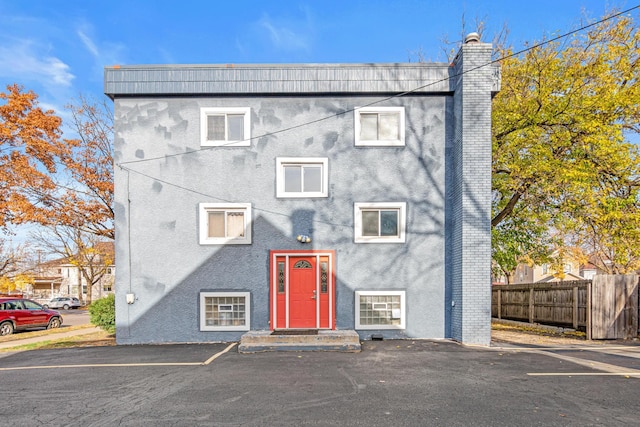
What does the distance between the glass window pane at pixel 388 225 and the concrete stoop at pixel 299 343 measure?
3.11 m

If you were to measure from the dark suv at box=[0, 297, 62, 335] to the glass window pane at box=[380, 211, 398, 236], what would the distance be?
17.2 m

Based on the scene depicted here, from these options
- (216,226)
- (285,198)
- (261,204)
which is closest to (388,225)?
(285,198)

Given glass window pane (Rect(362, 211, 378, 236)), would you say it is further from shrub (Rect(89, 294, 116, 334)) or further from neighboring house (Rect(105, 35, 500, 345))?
shrub (Rect(89, 294, 116, 334))

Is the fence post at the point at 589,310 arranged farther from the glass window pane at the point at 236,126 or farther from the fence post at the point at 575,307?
the glass window pane at the point at 236,126

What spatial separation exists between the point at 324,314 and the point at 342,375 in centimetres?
365

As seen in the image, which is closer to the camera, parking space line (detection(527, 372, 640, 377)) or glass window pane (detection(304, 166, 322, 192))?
parking space line (detection(527, 372, 640, 377))

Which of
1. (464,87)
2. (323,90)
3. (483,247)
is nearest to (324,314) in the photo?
(483,247)

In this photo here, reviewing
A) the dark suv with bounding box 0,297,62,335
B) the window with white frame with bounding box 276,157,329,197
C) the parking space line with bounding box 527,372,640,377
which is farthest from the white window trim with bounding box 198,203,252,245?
the dark suv with bounding box 0,297,62,335

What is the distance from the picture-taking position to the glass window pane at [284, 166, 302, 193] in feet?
36.6

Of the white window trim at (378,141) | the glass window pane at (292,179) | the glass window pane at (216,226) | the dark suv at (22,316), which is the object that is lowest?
the dark suv at (22,316)

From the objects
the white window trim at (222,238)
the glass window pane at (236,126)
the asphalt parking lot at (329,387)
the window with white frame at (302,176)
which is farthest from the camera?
the glass window pane at (236,126)

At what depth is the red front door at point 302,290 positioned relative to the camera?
35.4ft

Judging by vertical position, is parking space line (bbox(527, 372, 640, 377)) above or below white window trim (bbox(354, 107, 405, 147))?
below

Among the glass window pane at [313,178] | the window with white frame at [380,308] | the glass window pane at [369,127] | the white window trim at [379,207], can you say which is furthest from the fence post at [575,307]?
the glass window pane at [313,178]
